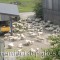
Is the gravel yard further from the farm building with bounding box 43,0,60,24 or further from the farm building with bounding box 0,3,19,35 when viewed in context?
the farm building with bounding box 43,0,60,24

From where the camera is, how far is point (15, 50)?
52.0 feet

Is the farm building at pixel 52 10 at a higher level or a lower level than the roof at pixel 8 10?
lower

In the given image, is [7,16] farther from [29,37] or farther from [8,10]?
[29,37]

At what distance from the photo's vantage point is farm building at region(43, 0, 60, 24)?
72.7 ft

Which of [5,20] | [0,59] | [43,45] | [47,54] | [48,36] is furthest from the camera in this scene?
[5,20]

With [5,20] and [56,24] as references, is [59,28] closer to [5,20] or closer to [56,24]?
[56,24]

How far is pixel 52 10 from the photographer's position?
22.9 meters

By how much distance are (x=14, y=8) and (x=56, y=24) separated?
3802mm

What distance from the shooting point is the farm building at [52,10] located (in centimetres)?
2217

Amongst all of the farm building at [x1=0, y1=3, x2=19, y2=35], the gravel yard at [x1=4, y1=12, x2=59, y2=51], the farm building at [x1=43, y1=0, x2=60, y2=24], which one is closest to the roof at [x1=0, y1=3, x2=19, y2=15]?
the farm building at [x1=0, y1=3, x2=19, y2=35]

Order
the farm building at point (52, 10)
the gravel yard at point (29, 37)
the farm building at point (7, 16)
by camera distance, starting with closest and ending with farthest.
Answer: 1. the gravel yard at point (29, 37)
2. the farm building at point (7, 16)
3. the farm building at point (52, 10)

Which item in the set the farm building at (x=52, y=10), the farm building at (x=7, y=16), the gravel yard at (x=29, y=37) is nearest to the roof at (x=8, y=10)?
the farm building at (x=7, y=16)

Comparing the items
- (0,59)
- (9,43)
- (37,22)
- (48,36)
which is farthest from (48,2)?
(0,59)

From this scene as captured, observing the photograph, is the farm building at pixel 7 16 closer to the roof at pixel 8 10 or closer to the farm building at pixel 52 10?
the roof at pixel 8 10
